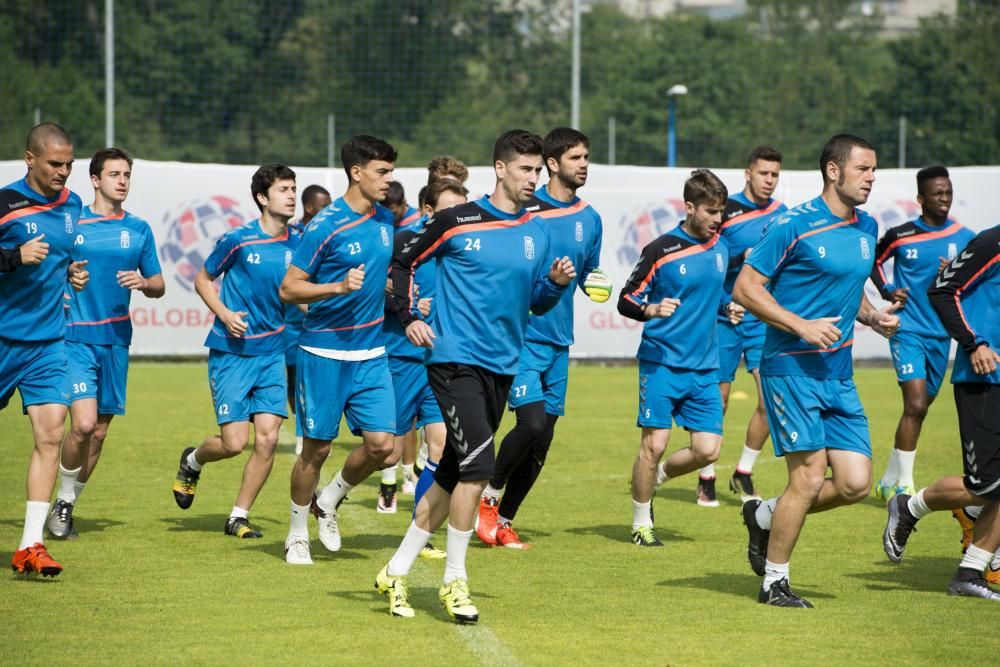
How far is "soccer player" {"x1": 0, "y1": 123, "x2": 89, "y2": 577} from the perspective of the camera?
8.23m

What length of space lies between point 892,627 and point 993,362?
156cm

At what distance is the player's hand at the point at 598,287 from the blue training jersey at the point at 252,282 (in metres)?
2.39

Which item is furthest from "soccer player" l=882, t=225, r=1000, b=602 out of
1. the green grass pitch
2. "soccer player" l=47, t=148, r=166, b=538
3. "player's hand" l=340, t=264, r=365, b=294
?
"soccer player" l=47, t=148, r=166, b=538

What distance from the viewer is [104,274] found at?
9.95 meters

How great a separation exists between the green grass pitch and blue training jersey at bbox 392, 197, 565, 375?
1.37 meters

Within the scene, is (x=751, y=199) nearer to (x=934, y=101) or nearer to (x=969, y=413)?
(x=969, y=413)

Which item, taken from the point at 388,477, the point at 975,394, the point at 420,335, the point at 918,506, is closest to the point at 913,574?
the point at 918,506

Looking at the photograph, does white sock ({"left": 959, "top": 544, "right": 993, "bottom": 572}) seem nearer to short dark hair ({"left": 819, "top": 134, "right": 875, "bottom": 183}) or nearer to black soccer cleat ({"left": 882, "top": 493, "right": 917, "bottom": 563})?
black soccer cleat ({"left": 882, "top": 493, "right": 917, "bottom": 563})

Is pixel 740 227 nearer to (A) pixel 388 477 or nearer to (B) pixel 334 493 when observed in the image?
(A) pixel 388 477

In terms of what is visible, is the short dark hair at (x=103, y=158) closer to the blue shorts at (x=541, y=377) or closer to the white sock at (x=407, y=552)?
the blue shorts at (x=541, y=377)

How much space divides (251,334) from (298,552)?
5.78 ft

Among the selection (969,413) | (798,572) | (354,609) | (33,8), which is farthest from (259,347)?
(33,8)

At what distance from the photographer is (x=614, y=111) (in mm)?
51500

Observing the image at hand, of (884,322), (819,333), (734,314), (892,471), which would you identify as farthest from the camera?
(892,471)
